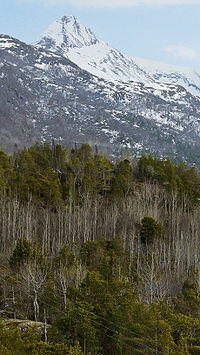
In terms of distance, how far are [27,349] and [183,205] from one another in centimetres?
3659

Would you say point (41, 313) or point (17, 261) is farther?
point (17, 261)

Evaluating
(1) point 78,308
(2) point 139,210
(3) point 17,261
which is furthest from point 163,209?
(1) point 78,308

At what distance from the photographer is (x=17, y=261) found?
2609 centimetres

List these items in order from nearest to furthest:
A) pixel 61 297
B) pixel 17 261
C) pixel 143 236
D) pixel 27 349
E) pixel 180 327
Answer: pixel 27 349
pixel 180 327
pixel 61 297
pixel 17 261
pixel 143 236

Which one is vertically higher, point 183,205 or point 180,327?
point 183,205

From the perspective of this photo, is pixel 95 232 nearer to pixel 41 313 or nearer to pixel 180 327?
pixel 41 313

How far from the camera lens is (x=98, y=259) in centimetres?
3033

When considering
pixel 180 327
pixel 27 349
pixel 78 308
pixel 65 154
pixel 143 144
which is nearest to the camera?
pixel 27 349

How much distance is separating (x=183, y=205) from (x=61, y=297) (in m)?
28.6

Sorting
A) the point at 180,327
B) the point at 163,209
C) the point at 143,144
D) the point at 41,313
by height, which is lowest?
the point at 41,313

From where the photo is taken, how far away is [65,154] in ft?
181

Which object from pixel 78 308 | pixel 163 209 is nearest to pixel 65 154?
pixel 163 209

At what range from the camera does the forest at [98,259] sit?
17766mm

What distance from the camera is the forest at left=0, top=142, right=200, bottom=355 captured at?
17.8 meters
